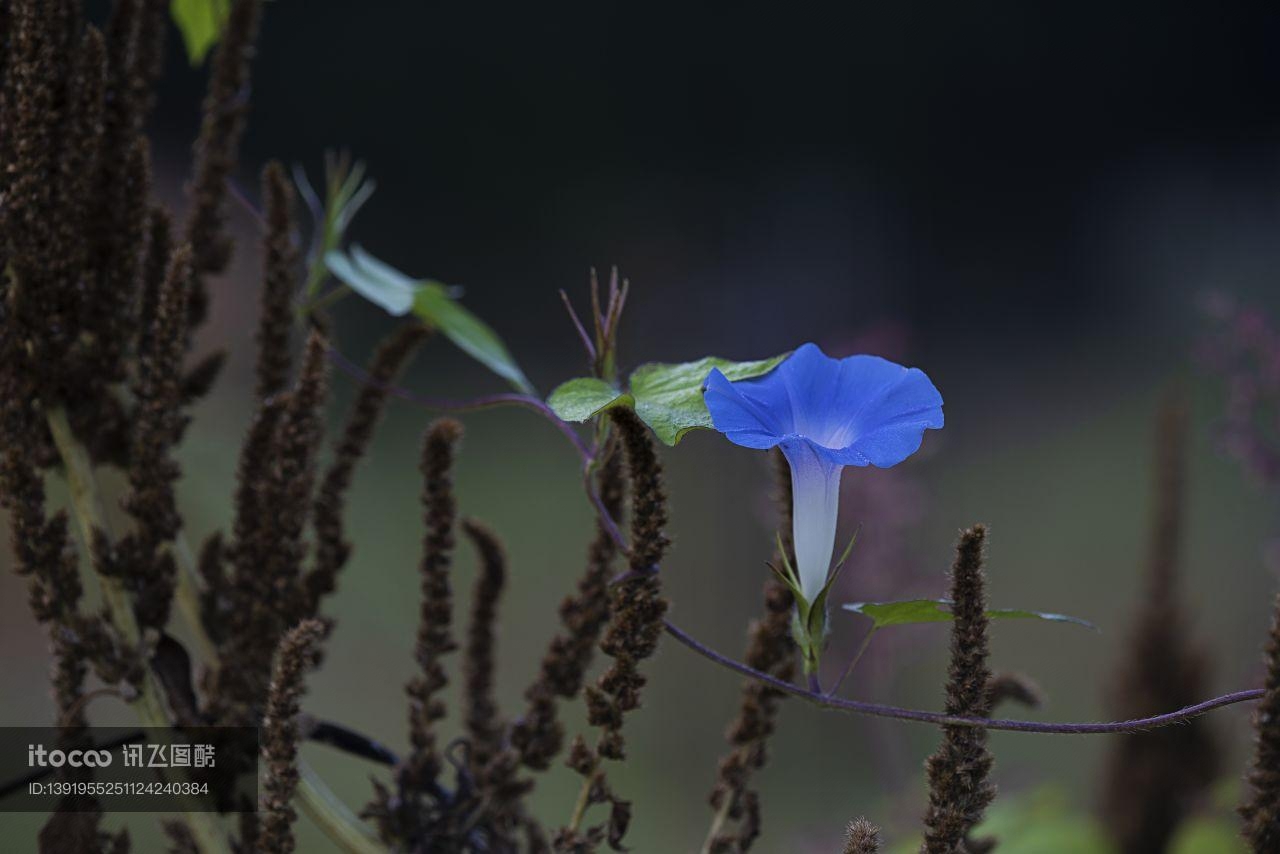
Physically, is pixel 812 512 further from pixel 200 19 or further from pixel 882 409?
pixel 200 19

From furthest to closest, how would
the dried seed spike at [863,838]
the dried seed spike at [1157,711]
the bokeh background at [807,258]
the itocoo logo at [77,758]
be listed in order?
the bokeh background at [807,258]
the dried seed spike at [1157,711]
the itocoo logo at [77,758]
the dried seed spike at [863,838]

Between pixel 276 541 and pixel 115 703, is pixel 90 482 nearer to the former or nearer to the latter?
pixel 276 541

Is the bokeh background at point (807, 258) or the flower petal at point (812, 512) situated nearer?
the flower petal at point (812, 512)

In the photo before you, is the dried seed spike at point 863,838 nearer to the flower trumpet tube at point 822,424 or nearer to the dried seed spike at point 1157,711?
the flower trumpet tube at point 822,424

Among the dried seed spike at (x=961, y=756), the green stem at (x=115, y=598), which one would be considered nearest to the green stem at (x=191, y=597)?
the green stem at (x=115, y=598)

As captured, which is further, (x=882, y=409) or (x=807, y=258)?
(x=807, y=258)

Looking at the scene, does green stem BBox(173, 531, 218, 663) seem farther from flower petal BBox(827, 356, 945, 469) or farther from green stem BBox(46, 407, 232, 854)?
flower petal BBox(827, 356, 945, 469)

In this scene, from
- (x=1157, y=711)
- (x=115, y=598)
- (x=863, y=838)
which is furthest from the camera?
(x=1157, y=711)

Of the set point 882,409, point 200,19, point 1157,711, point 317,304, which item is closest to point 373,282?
point 317,304

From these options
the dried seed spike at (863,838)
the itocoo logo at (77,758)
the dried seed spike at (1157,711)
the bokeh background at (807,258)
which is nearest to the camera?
the dried seed spike at (863,838)
